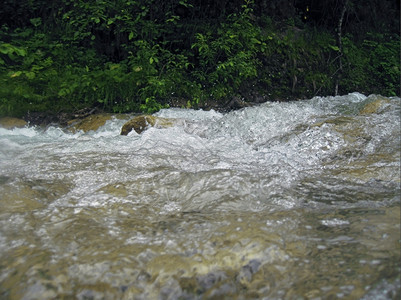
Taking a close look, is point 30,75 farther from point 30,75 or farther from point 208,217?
point 208,217

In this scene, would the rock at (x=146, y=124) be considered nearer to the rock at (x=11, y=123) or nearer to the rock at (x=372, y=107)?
the rock at (x=11, y=123)

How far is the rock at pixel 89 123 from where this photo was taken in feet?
18.8

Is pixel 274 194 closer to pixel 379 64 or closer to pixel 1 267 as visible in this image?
pixel 1 267

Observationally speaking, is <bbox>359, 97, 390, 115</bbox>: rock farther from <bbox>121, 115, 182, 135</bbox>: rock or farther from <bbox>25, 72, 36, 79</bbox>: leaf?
<bbox>25, 72, 36, 79</bbox>: leaf

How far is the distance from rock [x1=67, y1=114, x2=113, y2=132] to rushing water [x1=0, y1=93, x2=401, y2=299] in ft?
4.60

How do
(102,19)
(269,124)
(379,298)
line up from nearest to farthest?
(379,298), (269,124), (102,19)

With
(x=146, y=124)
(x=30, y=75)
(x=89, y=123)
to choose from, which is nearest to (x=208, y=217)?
(x=146, y=124)

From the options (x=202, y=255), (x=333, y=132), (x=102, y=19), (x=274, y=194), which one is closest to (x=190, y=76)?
(x=102, y=19)

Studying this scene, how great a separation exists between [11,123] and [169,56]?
337 centimetres

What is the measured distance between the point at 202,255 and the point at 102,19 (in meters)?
6.86

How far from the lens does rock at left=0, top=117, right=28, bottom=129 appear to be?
568 centimetres

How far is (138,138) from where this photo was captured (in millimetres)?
4586

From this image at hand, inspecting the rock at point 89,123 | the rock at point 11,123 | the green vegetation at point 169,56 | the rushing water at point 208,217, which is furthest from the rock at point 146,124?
the rock at point 11,123

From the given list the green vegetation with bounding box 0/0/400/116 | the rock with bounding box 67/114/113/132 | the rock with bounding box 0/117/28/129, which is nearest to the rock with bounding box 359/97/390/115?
the green vegetation with bounding box 0/0/400/116
